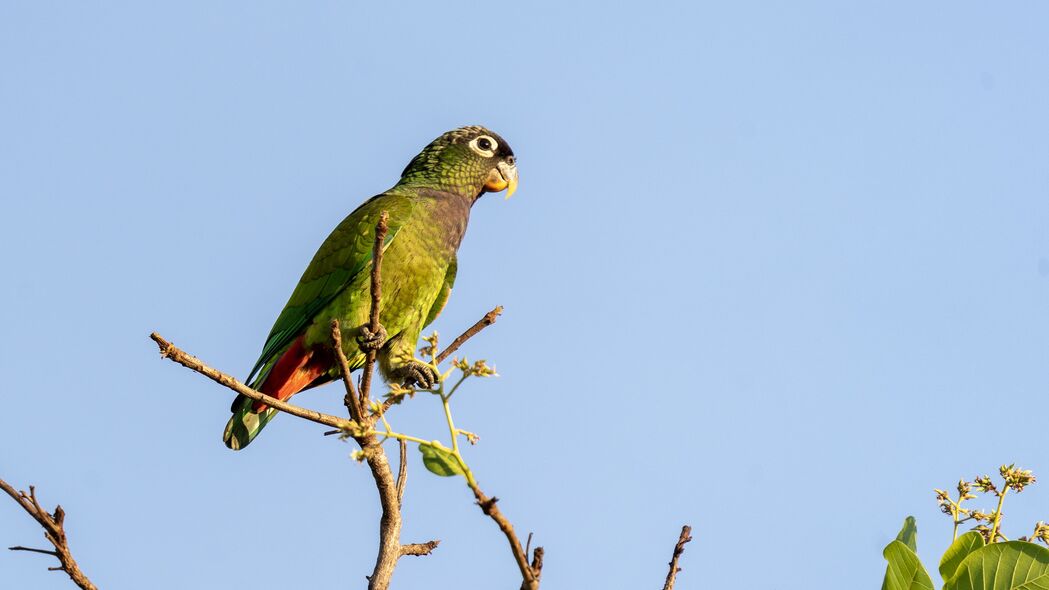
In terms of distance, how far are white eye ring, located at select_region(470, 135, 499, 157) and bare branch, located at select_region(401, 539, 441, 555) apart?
138 inches

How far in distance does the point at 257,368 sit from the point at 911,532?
4014 mm

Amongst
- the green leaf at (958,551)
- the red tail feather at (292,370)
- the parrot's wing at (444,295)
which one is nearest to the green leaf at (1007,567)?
the green leaf at (958,551)

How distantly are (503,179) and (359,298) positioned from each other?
1.84 m

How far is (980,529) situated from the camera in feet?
9.05

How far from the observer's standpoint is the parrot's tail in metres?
5.37

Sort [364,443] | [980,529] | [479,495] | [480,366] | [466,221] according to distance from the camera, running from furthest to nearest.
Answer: [466,221], [364,443], [980,529], [480,366], [479,495]

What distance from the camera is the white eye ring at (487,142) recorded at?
6.89 meters

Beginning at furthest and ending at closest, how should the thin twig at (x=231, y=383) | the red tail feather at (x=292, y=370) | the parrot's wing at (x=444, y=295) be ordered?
1. the parrot's wing at (x=444, y=295)
2. the red tail feather at (x=292, y=370)
3. the thin twig at (x=231, y=383)

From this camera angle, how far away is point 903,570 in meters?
2.63

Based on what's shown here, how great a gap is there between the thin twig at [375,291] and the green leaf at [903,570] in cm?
187

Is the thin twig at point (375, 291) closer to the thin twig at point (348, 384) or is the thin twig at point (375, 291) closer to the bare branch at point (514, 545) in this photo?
the thin twig at point (348, 384)

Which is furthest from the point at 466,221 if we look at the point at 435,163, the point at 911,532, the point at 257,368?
the point at 911,532

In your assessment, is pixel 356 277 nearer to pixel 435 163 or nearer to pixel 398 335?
pixel 398 335

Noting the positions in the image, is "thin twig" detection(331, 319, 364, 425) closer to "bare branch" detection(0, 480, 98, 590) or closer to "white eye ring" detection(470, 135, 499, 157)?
"bare branch" detection(0, 480, 98, 590)
